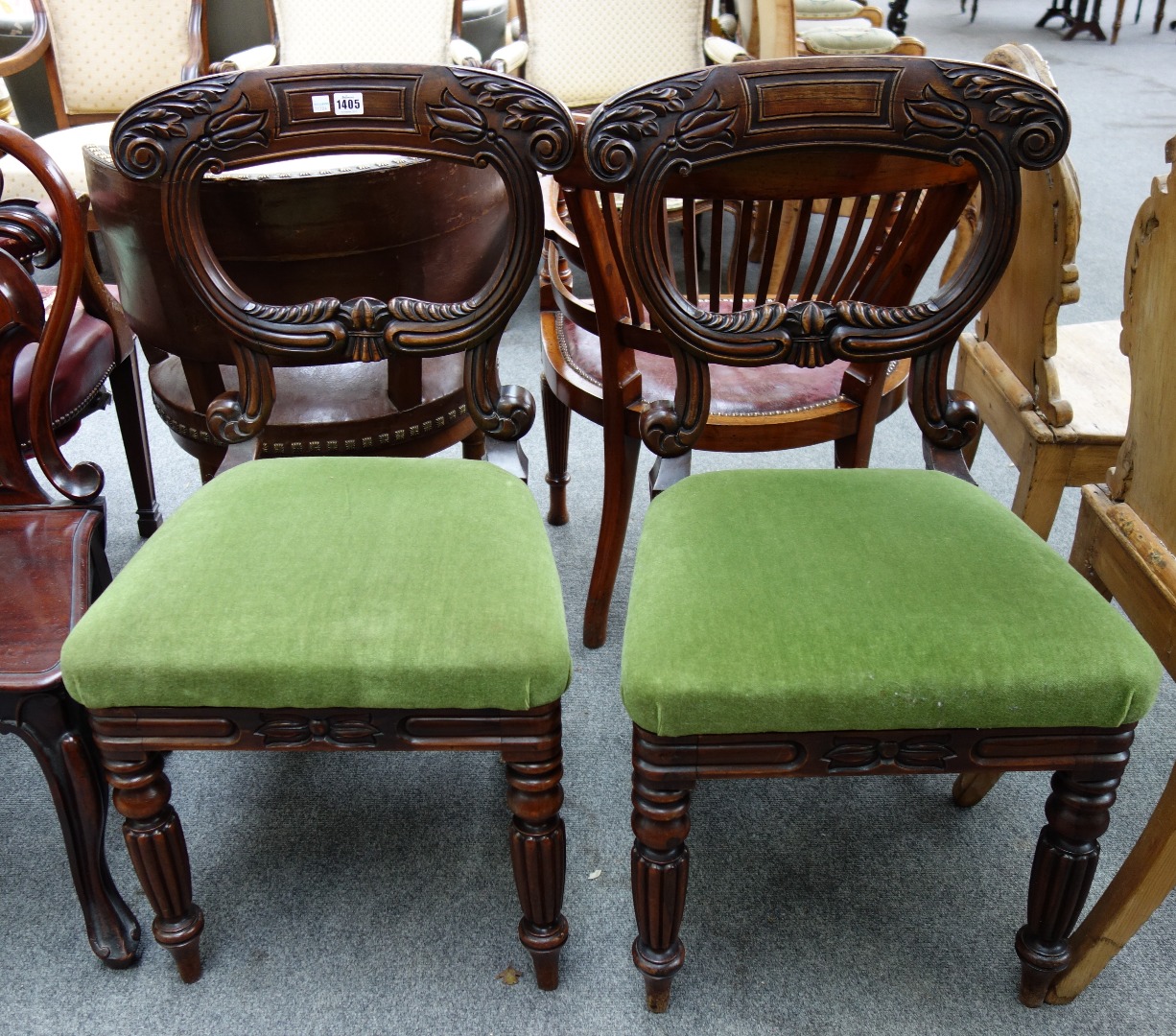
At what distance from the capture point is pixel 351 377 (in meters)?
1.68

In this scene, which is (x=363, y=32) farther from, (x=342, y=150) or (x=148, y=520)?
(x=342, y=150)

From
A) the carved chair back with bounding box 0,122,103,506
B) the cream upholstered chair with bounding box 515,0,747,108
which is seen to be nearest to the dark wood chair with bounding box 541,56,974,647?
the carved chair back with bounding box 0,122,103,506

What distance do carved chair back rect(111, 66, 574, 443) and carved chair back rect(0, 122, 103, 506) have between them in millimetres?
125

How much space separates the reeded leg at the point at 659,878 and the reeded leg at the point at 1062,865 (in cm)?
39

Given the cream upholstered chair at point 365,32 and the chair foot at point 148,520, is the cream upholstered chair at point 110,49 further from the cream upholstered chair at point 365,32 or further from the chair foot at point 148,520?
the chair foot at point 148,520

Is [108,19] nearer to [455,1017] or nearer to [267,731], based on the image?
[267,731]

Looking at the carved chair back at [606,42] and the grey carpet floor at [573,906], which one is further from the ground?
the carved chair back at [606,42]

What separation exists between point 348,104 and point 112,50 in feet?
9.26

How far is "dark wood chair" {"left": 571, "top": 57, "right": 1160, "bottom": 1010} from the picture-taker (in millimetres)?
962

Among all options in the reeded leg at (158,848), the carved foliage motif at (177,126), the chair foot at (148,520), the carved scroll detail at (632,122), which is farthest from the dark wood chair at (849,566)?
the chair foot at (148,520)

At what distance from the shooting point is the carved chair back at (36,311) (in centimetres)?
121

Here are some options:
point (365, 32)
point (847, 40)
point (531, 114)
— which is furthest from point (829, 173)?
point (847, 40)

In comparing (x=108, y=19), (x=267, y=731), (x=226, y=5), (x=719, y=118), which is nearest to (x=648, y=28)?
(x=226, y=5)

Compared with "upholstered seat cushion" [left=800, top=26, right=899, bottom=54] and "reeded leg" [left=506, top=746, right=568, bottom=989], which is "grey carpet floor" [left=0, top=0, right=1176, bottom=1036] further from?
"upholstered seat cushion" [left=800, top=26, right=899, bottom=54]
